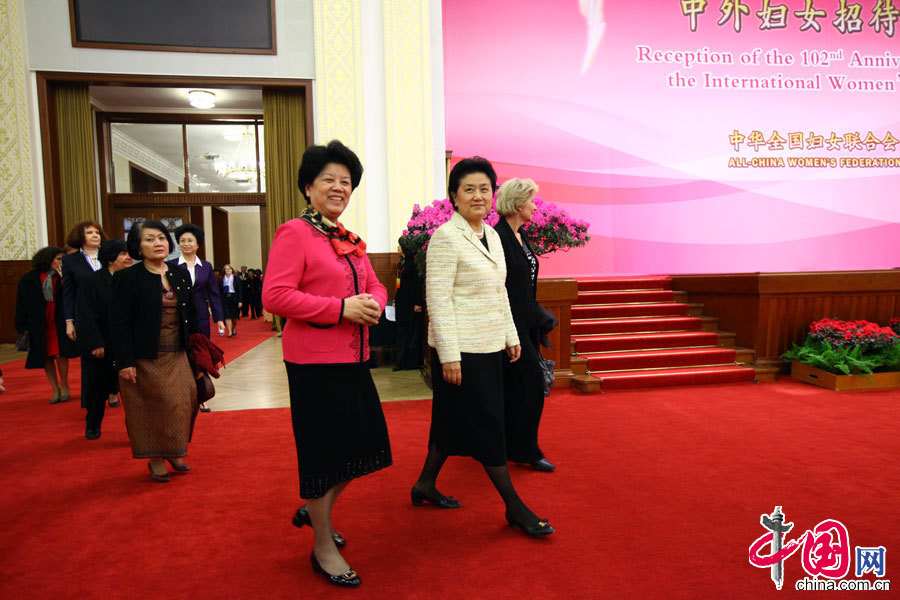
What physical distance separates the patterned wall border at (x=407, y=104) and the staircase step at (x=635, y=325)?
2788 millimetres

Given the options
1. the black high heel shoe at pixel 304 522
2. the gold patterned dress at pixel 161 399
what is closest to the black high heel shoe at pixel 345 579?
the black high heel shoe at pixel 304 522

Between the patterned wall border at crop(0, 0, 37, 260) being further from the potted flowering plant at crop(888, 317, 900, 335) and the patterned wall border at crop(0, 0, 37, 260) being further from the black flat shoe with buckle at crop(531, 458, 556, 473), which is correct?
the potted flowering plant at crop(888, 317, 900, 335)

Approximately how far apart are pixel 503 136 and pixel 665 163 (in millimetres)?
2657

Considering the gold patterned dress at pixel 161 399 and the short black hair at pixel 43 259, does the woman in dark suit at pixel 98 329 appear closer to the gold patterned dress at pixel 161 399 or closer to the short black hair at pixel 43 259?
the gold patterned dress at pixel 161 399

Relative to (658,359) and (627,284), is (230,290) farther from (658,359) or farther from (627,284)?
(658,359)

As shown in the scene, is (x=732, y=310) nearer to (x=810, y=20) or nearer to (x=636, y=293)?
(x=636, y=293)

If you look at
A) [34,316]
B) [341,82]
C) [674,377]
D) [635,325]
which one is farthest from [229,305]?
[674,377]

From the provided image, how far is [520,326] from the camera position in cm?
248

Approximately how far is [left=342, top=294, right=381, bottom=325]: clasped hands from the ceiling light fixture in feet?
28.1

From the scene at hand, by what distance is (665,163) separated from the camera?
28.5 ft

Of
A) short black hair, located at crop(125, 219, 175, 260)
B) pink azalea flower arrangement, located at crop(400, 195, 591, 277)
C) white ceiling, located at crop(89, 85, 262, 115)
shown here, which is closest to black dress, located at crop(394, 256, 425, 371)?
pink azalea flower arrangement, located at crop(400, 195, 591, 277)

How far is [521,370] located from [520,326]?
207 millimetres

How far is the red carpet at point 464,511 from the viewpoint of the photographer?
1.83 m

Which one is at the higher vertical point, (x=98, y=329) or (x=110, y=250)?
(x=110, y=250)
